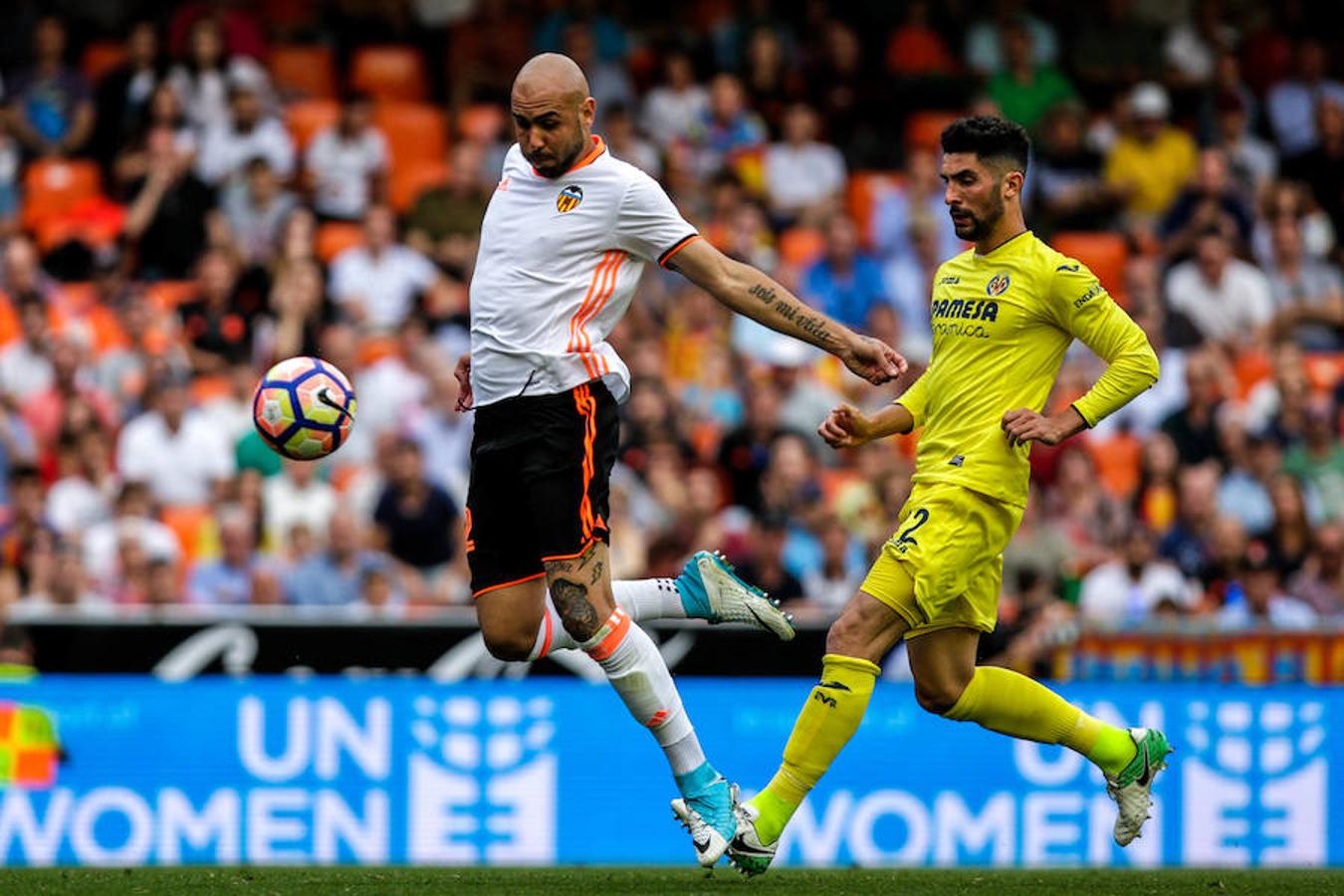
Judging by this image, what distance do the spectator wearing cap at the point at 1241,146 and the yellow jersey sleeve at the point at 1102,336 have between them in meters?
10.0

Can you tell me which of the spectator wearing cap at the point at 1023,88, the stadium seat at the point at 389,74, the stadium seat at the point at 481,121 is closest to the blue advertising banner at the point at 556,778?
the stadium seat at the point at 481,121

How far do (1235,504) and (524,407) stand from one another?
26.5 feet

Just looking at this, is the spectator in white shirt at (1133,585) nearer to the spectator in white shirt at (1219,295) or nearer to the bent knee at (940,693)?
the spectator in white shirt at (1219,295)

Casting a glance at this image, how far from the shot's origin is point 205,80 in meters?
16.5

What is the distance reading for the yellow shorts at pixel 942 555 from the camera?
26.5 ft

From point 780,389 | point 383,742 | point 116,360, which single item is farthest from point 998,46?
point 383,742

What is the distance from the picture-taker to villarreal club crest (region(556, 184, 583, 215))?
319 inches

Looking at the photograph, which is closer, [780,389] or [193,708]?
[193,708]

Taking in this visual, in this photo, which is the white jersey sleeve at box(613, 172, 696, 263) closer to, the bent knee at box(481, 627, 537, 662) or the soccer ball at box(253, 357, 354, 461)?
the soccer ball at box(253, 357, 354, 461)

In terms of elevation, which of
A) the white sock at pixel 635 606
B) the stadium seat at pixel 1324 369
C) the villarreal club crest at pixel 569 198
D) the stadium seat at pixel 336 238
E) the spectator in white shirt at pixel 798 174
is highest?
the spectator in white shirt at pixel 798 174

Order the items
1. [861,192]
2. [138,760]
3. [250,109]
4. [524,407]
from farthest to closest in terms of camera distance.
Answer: [861,192] < [250,109] < [138,760] < [524,407]

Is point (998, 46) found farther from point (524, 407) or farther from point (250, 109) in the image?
point (524, 407)

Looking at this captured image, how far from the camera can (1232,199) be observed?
17312 mm

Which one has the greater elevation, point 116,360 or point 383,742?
point 116,360
